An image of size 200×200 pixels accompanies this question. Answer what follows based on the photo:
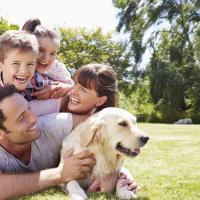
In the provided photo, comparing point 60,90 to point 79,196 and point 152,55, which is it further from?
point 152,55

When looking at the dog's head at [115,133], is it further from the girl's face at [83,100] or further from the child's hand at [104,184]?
the girl's face at [83,100]

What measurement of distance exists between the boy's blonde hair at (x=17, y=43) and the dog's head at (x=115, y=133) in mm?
1118

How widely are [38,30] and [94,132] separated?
1.80 m

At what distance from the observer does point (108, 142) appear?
433 centimetres

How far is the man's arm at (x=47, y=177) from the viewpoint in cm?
433

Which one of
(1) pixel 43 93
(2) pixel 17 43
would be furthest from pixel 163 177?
(2) pixel 17 43

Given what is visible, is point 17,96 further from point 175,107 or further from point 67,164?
point 175,107

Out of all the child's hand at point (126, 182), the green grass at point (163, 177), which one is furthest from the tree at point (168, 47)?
the child's hand at point (126, 182)

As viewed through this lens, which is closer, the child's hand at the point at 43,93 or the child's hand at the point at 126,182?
the child's hand at the point at 126,182

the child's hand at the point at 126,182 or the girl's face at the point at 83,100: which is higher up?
the girl's face at the point at 83,100

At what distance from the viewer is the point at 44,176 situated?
445cm

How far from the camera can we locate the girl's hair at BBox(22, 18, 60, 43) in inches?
218

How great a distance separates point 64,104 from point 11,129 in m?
0.87

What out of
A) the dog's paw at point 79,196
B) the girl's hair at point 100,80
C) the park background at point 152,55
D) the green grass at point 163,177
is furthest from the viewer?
the park background at point 152,55
